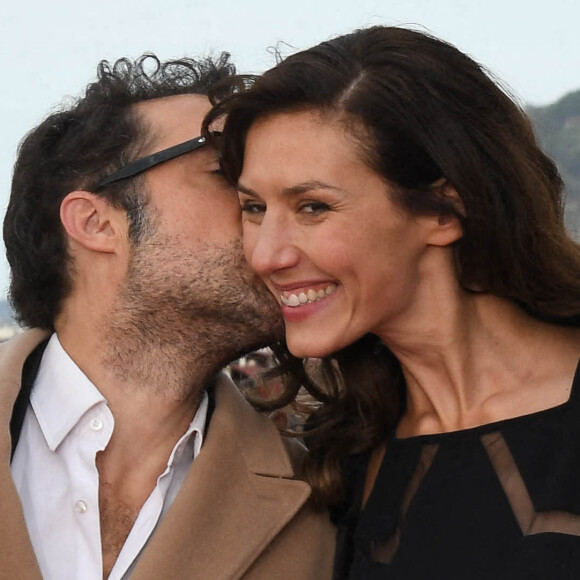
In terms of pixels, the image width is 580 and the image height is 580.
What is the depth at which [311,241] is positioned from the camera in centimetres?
314

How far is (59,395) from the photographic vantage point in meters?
3.68

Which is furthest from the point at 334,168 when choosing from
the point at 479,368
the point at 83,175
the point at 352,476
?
the point at 83,175

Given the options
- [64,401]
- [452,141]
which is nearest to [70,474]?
[64,401]

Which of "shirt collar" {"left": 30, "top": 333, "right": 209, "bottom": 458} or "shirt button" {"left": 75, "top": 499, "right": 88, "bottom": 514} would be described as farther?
"shirt collar" {"left": 30, "top": 333, "right": 209, "bottom": 458}

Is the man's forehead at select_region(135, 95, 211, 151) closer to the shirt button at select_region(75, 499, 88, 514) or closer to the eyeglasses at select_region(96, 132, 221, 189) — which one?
the eyeglasses at select_region(96, 132, 221, 189)

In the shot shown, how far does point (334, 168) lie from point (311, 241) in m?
0.21

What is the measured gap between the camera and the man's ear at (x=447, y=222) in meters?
3.17

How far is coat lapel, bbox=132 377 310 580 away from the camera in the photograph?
3.44 meters

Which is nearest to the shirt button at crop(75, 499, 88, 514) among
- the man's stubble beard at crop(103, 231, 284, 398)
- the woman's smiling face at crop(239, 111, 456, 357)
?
the man's stubble beard at crop(103, 231, 284, 398)

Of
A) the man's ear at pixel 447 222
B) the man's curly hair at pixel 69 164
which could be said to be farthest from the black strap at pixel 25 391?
the man's ear at pixel 447 222

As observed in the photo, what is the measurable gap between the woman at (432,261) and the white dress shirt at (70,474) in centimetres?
69

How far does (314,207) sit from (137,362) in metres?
1.03

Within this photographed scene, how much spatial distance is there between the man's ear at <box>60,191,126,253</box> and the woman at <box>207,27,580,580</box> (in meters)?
0.85

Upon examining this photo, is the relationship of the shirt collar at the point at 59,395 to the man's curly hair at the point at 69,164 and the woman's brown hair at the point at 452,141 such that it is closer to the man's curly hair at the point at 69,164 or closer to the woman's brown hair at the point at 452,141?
the man's curly hair at the point at 69,164
